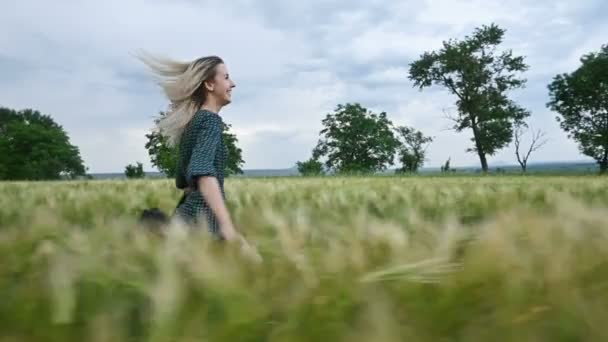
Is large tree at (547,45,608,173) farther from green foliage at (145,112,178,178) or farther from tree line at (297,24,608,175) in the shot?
green foliage at (145,112,178,178)

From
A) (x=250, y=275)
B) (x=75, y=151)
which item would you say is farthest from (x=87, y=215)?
(x=75, y=151)

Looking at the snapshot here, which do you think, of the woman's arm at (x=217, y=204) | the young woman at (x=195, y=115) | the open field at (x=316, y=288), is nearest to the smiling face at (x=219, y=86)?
the young woman at (x=195, y=115)

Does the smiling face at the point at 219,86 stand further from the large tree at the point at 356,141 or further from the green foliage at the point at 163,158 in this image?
the large tree at the point at 356,141

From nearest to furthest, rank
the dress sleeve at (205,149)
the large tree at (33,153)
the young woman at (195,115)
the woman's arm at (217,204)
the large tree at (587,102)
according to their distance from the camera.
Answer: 1. the woman's arm at (217,204)
2. the dress sleeve at (205,149)
3. the young woman at (195,115)
4. the large tree at (587,102)
5. the large tree at (33,153)

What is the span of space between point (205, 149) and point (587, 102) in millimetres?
41542

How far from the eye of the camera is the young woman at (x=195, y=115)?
2.53m

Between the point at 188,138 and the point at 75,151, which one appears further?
the point at 75,151

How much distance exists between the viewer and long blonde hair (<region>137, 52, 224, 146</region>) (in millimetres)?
2777

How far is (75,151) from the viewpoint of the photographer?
5725 centimetres

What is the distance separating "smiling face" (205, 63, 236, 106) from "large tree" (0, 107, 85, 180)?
50787mm

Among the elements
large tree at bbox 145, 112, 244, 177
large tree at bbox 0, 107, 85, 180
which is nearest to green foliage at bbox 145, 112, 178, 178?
large tree at bbox 145, 112, 244, 177

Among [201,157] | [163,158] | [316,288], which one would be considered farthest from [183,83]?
[163,158]

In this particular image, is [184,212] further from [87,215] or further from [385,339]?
[385,339]

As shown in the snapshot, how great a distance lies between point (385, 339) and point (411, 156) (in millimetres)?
70010
